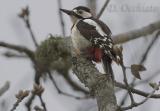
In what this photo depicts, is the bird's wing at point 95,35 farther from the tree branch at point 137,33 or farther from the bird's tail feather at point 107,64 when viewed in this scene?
the tree branch at point 137,33

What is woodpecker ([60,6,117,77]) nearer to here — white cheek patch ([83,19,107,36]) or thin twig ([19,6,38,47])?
white cheek patch ([83,19,107,36])

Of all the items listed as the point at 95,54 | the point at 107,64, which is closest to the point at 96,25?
the point at 95,54

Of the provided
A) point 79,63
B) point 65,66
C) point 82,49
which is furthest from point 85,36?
point 65,66

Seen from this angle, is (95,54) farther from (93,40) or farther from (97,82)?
(97,82)

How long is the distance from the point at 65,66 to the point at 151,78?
0.98 m

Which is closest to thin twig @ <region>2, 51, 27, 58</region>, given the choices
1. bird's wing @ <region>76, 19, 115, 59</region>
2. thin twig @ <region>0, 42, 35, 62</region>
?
thin twig @ <region>0, 42, 35, 62</region>

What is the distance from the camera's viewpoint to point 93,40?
15.6 ft

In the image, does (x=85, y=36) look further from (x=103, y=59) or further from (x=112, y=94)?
(x=112, y=94)

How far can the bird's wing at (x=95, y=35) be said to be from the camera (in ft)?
14.9

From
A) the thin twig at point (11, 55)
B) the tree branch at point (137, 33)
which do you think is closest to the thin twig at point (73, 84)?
the thin twig at point (11, 55)

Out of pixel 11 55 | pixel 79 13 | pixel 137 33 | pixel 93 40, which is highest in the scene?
pixel 79 13

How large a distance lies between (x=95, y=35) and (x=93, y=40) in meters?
0.07

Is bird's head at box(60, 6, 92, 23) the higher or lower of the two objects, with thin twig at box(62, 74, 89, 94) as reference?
higher

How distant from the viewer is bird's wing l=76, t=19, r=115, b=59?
453 cm
